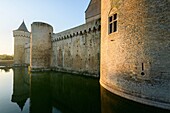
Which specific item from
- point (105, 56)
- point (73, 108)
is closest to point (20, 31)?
point (105, 56)

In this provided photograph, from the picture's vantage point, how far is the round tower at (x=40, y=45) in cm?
1778

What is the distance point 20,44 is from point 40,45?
14654 mm

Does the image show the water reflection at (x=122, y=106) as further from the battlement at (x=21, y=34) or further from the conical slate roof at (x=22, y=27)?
the conical slate roof at (x=22, y=27)

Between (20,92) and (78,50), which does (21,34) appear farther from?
(20,92)

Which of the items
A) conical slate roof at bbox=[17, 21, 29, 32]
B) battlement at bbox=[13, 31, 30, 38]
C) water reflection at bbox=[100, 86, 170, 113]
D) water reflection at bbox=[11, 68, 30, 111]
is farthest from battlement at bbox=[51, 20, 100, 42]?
conical slate roof at bbox=[17, 21, 29, 32]

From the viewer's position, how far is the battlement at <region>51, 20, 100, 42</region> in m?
12.0

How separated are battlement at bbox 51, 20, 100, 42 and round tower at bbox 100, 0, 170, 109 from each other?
5038mm

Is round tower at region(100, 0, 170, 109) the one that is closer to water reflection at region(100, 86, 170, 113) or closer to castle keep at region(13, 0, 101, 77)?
water reflection at region(100, 86, 170, 113)

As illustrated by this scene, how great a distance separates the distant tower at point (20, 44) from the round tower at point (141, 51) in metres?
26.9

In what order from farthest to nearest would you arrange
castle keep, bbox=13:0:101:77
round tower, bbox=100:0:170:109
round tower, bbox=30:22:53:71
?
1. round tower, bbox=30:22:53:71
2. castle keep, bbox=13:0:101:77
3. round tower, bbox=100:0:170:109

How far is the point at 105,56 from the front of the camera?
7941mm

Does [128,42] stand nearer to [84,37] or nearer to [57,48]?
[84,37]

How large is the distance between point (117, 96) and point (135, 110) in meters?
1.48

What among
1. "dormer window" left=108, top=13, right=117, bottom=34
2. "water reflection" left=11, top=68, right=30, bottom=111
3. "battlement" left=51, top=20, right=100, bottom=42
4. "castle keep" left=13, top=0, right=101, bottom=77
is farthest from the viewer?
"castle keep" left=13, top=0, right=101, bottom=77
